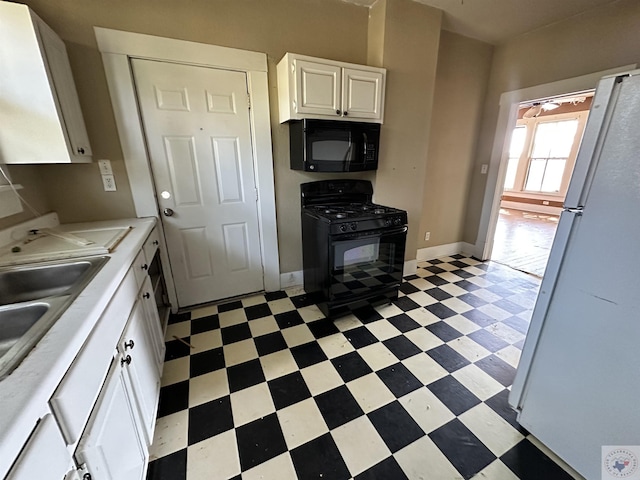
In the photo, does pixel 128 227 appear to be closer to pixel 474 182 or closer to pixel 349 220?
pixel 349 220

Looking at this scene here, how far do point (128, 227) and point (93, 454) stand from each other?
135 cm

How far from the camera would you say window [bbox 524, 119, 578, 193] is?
6.46 metres

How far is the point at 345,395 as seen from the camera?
1535mm

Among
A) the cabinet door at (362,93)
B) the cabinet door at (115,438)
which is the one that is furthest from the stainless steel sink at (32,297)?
the cabinet door at (362,93)

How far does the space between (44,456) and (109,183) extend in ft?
6.26

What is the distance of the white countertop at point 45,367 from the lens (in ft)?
1.45

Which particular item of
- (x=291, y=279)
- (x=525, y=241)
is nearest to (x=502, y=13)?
(x=291, y=279)

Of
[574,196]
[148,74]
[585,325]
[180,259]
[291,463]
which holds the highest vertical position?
[148,74]

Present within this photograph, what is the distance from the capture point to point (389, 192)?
269 centimetres

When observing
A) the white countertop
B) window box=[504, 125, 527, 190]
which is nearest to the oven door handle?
the white countertop

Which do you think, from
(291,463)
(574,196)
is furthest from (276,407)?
(574,196)

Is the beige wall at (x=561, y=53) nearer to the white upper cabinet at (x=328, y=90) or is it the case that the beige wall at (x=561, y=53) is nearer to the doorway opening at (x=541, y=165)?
the white upper cabinet at (x=328, y=90)

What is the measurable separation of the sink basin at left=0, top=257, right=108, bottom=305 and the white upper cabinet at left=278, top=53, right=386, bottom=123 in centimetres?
163

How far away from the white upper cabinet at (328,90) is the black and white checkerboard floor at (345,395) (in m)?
1.70
